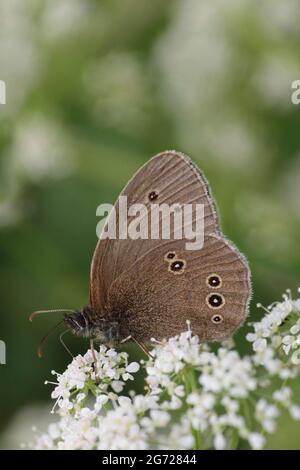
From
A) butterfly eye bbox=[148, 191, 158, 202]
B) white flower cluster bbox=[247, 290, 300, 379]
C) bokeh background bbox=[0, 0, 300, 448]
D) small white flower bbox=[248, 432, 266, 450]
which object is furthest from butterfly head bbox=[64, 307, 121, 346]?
bokeh background bbox=[0, 0, 300, 448]

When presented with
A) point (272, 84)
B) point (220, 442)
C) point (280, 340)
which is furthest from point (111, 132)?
point (220, 442)

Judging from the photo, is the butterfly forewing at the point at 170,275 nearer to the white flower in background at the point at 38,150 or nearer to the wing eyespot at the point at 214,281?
the wing eyespot at the point at 214,281

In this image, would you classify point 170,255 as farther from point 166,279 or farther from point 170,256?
point 166,279

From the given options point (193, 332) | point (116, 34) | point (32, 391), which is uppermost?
point (116, 34)

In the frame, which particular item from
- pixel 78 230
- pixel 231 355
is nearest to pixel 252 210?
pixel 78 230

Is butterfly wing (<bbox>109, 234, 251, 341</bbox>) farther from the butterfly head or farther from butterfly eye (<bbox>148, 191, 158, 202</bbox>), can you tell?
butterfly eye (<bbox>148, 191, 158, 202</bbox>)

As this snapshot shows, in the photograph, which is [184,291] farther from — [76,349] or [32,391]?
[32,391]
